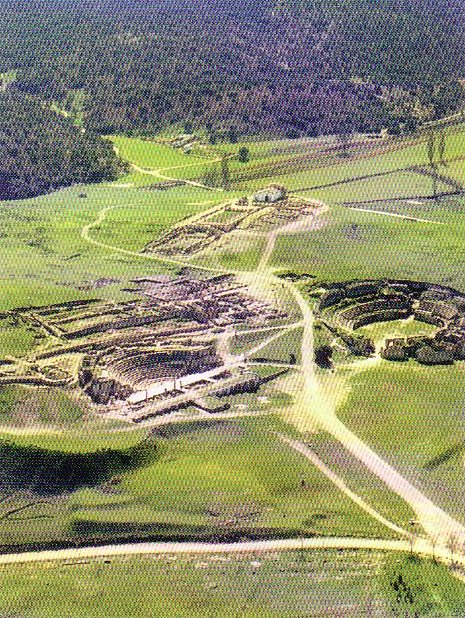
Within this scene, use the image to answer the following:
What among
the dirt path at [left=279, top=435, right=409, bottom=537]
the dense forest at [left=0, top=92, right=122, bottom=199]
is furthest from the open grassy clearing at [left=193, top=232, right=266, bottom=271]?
the dirt path at [left=279, top=435, right=409, bottom=537]

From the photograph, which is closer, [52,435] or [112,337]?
[52,435]

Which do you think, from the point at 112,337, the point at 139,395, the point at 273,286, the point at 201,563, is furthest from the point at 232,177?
the point at 201,563

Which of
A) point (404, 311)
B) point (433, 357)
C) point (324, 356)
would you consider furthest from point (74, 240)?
point (433, 357)

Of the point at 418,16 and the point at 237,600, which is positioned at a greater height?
the point at 418,16

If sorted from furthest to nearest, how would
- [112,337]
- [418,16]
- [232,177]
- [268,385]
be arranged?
[418,16] < [232,177] < [112,337] < [268,385]

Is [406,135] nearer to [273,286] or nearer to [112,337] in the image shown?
[273,286]

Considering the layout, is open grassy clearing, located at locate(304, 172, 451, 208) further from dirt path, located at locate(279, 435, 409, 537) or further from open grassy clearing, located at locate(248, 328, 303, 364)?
dirt path, located at locate(279, 435, 409, 537)
